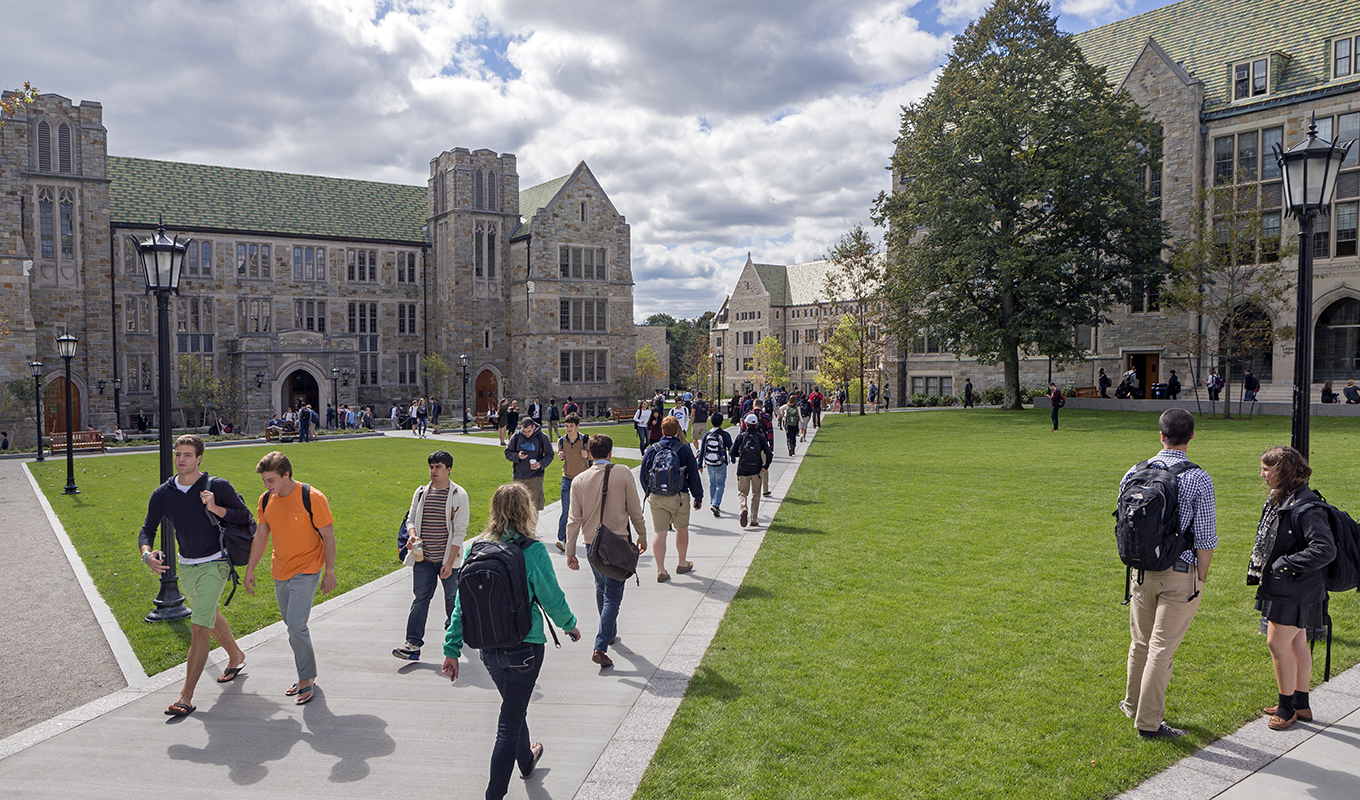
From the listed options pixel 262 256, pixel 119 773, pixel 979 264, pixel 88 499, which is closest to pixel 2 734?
pixel 119 773

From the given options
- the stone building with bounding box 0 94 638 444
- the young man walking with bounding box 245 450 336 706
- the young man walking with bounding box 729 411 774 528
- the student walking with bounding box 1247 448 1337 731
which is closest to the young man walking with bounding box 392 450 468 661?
the young man walking with bounding box 245 450 336 706

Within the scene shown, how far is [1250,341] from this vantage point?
96.8ft

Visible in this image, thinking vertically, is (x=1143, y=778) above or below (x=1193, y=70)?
below

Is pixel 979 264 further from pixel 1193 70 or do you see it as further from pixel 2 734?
pixel 2 734

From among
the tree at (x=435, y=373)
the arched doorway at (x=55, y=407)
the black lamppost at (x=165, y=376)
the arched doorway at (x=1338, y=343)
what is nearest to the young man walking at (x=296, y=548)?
the black lamppost at (x=165, y=376)

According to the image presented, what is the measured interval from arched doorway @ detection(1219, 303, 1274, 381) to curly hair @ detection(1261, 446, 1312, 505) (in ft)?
89.9

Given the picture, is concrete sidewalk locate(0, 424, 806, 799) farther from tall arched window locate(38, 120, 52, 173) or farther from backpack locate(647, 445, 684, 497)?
tall arched window locate(38, 120, 52, 173)

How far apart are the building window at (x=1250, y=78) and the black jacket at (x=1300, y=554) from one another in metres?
41.3

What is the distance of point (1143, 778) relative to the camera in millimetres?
5086

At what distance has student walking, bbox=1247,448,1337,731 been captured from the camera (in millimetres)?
5281

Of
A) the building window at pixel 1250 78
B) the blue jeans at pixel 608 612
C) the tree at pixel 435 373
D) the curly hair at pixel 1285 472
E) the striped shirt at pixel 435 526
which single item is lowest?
the blue jeans at pixel 608 612

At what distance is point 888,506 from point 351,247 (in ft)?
149

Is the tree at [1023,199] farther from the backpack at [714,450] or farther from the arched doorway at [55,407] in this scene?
the arched doorway at [55,407]

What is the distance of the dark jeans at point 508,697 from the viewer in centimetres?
464
